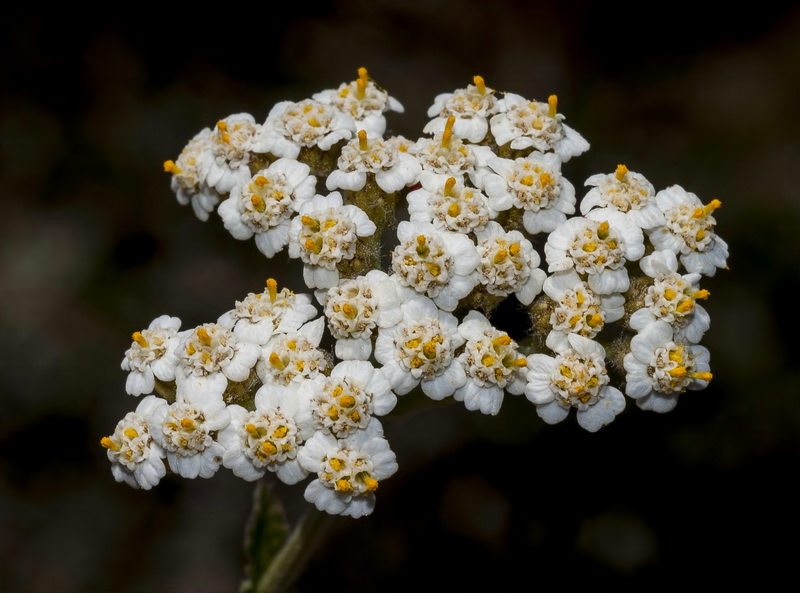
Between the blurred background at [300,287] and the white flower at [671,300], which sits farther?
the blurred background at [300,287]

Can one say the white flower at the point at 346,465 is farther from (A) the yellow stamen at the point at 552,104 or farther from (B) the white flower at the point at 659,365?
(A) the yellow stamen at the point at 552,104

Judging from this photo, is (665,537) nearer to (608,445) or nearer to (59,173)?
(608,445)

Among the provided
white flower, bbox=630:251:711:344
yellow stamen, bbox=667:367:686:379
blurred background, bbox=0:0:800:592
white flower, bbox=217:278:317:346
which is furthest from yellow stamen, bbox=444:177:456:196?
blurred background, bbox=0:0:800:592

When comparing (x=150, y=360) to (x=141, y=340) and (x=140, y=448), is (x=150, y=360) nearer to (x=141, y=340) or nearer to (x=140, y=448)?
(x=141, y=340)

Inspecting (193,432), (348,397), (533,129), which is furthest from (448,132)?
(193,432)

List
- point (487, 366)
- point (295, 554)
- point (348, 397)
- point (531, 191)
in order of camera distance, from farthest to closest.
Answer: point (295, 554) < point (531, 191) < point (487, 366) < point (348, 397)

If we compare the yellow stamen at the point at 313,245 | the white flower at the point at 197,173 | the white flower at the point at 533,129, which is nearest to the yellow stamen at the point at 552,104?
the white flower at the point at 533,129
